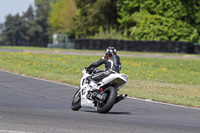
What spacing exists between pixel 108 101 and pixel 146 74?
15.2 metres

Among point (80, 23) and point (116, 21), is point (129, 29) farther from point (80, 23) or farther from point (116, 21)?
point (80, 23)

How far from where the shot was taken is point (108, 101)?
1058cm

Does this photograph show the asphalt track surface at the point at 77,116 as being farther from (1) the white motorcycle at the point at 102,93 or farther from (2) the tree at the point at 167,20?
(2) the tree at the point at 167,20

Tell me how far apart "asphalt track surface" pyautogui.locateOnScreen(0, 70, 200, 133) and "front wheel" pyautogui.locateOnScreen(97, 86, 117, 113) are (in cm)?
18

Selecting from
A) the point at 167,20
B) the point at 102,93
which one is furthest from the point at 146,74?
the point at 167,20

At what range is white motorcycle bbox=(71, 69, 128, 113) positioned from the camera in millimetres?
10602

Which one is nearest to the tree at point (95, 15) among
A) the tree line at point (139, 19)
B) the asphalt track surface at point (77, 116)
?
the tree line at point (139, 19)

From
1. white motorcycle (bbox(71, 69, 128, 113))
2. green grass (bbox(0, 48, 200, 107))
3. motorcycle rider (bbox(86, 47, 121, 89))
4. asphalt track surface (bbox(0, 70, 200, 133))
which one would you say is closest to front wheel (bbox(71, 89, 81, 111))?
white motorcycle (bbox(71, 69, 128, 113))

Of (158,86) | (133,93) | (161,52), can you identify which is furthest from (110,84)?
(161,52)

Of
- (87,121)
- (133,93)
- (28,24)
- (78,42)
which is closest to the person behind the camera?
(87,121)

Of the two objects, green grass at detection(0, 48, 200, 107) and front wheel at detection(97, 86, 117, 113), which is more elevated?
front wheel at detection(97, 86, 117, 113)

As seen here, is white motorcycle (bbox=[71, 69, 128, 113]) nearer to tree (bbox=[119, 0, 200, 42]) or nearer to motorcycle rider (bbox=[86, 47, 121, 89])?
motorcycle rider (bbox=[86, 47, 121, 89])

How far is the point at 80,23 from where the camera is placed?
75938mm

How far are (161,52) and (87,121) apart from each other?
3722 cm
